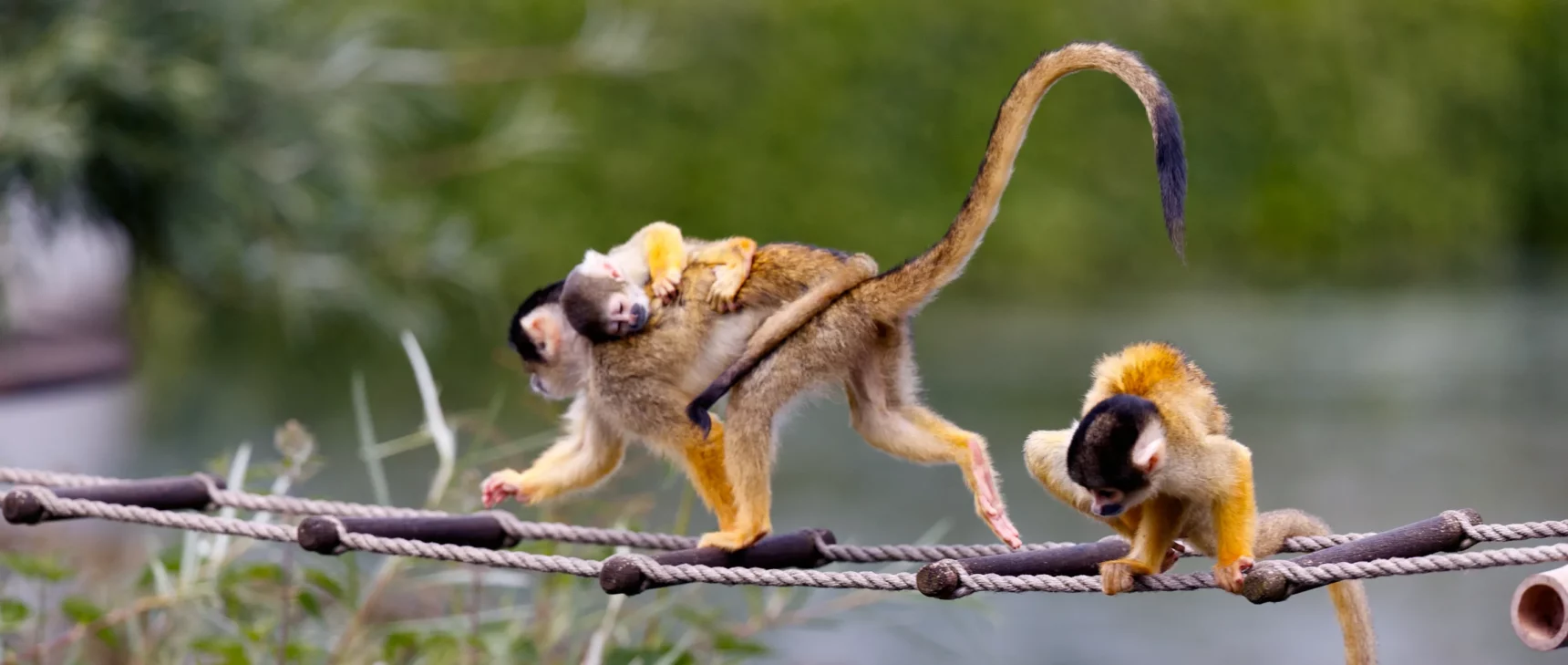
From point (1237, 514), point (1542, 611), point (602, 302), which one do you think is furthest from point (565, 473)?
point (1542, 611)

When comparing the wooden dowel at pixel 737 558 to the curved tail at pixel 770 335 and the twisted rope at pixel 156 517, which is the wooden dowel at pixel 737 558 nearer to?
the curved tail at pixel 770 335

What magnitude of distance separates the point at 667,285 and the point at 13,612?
1.51m

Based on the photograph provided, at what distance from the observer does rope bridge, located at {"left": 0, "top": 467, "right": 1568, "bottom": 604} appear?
139cm

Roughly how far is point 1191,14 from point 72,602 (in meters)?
6.24

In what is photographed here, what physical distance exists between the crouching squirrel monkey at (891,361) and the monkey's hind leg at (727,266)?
0.08 metres

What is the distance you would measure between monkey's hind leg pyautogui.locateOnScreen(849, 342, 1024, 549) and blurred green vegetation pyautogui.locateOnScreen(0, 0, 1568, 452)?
12.0 ft

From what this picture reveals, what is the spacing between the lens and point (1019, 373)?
7109 millimetres

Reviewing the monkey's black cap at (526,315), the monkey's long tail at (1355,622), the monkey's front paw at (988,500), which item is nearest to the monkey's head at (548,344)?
the monkey's black cap at (526,315)

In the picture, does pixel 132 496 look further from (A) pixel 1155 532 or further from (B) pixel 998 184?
(A) pixel 1155 532

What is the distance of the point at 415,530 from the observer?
187 centimetres

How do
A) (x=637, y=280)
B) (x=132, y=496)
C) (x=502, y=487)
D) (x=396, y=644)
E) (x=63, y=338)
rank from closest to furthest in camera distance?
(x=637, y=280) → (x=502, y=487) → (x=132, y=496) → (x=396, y=644) → (x=63, y=338)

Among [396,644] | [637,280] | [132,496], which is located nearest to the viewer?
[637,280]

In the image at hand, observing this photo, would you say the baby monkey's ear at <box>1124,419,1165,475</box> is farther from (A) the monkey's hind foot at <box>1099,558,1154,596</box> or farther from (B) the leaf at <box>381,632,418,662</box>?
(B) the leaf at <box>381,632,418,662</box>

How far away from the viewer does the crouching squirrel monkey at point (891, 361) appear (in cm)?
155
